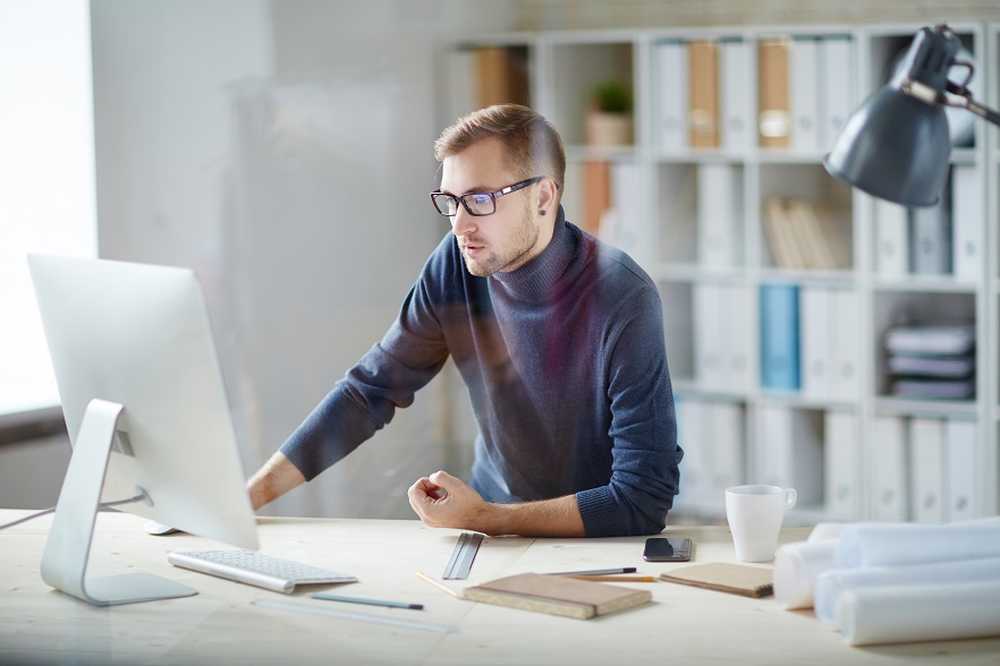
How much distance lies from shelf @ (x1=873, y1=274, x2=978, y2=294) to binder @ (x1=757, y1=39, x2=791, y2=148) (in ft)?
1.46

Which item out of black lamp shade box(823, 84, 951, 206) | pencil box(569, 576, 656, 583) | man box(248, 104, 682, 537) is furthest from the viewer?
Answer: man box(248, 104, 682, 537)

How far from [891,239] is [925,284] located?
14cm

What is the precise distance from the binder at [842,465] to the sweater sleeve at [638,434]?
1688 millimetres

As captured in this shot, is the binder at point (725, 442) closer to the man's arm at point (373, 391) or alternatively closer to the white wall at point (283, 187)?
the white wall at point (283, 187)

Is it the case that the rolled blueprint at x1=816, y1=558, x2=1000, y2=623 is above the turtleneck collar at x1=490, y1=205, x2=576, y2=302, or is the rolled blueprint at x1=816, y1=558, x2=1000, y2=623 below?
below

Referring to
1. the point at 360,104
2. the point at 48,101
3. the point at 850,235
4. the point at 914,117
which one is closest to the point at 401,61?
the point at 360,104

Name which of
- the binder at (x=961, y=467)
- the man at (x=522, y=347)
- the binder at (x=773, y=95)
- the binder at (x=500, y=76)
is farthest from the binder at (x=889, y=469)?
the man at (x=522, y=347)

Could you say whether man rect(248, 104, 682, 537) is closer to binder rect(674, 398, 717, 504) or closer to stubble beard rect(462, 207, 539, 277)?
stubble beard rect(462, 207, 539, 277)

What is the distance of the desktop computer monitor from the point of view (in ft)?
4.36

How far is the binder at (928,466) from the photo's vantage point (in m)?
3.27

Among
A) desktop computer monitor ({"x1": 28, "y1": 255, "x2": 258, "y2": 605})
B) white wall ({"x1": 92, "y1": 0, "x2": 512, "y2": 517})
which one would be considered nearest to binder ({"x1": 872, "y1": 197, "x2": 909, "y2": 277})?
white wall ({"x1": 92, "y1": 0, "x2": 512, "y2": 517})

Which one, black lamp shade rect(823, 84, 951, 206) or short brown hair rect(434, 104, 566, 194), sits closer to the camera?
black lamp shade rect(823, 84, 951, 206)

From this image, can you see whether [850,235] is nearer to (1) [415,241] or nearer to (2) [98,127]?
(1) [415,241]

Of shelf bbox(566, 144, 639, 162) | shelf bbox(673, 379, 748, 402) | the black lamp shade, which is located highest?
shelf bbox(566, 144, 639, 162)
